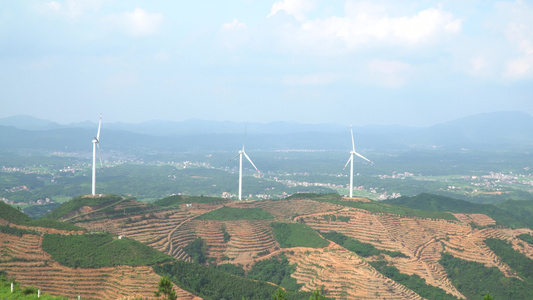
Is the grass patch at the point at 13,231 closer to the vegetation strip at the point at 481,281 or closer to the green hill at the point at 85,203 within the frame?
the green hill at the point at 85,203

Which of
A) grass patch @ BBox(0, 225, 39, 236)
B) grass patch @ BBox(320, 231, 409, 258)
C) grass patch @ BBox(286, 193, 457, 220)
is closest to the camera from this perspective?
grass patch @ BBox(0, 225, 39, 236)

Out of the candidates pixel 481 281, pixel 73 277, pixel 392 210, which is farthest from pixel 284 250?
pixel 73 277

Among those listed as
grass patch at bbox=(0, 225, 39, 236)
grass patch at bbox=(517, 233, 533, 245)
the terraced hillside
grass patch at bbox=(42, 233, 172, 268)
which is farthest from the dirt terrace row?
grass patch at bbox=(0, 225, 39, 236)

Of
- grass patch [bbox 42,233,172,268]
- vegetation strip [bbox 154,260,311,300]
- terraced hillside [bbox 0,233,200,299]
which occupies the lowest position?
vegetation strip [bbox 154,260,311,300]

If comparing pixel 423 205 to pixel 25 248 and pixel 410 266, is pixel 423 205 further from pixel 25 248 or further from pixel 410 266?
pixel 25 248

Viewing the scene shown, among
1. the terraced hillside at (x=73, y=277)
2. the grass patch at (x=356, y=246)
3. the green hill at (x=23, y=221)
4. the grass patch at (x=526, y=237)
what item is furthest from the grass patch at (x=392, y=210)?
the green hill at (x=23, y=221)

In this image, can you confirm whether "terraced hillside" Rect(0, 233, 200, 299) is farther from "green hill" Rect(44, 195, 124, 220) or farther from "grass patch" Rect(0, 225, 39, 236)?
"green hill" Rect(44, 195, 124, 220)

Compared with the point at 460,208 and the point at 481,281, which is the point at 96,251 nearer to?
the point at 481,281
